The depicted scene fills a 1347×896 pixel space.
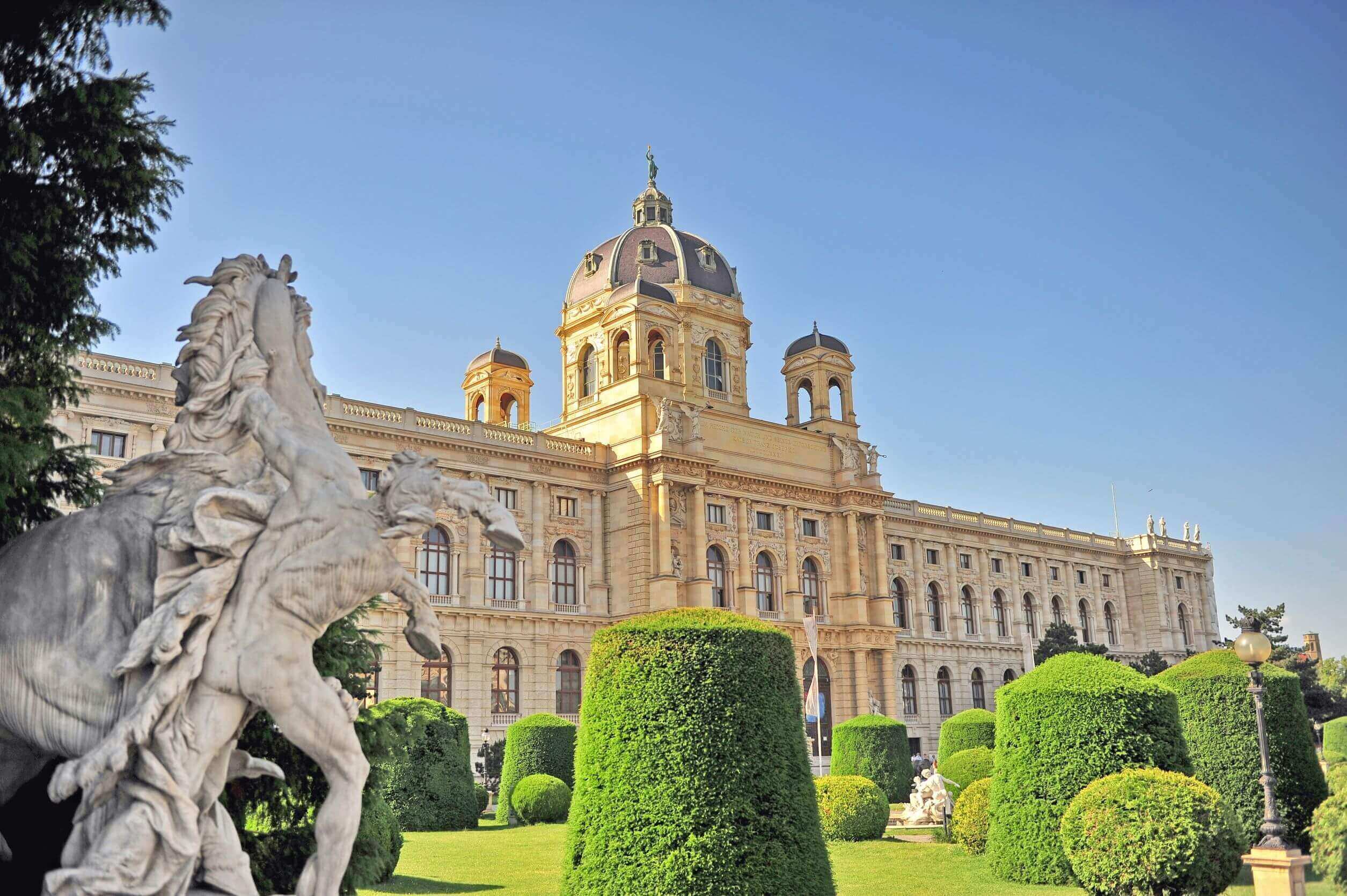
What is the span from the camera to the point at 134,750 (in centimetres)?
462

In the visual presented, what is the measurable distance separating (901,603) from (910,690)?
426 centimetres

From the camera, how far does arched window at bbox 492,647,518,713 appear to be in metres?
38.6

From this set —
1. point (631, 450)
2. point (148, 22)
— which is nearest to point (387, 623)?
point (631, 450)

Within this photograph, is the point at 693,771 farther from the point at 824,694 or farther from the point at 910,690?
the point at 910,690

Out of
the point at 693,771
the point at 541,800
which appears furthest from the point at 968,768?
the point at 693,771

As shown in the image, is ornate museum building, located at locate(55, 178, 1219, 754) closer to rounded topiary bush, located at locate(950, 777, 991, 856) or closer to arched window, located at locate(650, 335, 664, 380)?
arched window, located at locate(650, 335, 664, 380)

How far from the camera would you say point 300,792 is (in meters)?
8.93

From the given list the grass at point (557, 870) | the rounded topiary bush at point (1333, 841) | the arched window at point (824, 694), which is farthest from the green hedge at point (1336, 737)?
the rounded topiary bush at point (1333, 841)

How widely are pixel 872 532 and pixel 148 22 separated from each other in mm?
45070

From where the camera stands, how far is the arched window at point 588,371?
165 feet

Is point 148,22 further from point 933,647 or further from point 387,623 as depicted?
point 933,647

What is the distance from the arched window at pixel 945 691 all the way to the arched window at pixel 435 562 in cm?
2750

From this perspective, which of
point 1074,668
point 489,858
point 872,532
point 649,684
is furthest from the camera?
point 872,532

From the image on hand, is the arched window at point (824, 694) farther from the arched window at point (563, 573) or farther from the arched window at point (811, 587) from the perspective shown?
the arched window at point (563, 573)
